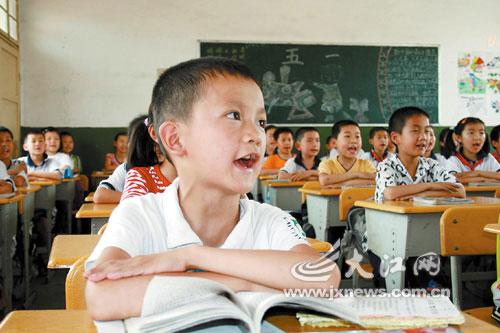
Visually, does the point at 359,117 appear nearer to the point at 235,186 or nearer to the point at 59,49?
the point at 59,49

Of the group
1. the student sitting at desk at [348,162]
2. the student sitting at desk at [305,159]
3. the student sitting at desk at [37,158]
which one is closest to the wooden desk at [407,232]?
the student sitting at desk at [348,162]

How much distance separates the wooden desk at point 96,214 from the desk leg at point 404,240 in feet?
4.42


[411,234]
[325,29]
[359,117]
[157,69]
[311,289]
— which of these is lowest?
[411,234]

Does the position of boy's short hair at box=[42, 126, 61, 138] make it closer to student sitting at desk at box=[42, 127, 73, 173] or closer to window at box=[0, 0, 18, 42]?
student sitting at desk at box=[42, 127, 73, 173]

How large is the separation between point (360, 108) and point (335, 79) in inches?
21.9

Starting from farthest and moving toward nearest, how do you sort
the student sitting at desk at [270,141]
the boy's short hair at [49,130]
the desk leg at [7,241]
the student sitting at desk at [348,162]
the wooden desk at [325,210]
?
the student sitting at desk at [270,141]
the boy's short hair at [49,130]
the student sitting at desk at [348,162]
the wooden desk at [325,210]
the desk leg at [7,241]

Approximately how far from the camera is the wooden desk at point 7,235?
9.70ft

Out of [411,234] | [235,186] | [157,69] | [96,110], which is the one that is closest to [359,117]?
[157,69]

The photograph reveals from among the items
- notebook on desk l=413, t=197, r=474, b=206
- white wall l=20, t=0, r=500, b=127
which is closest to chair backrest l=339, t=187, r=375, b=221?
notebook on desk l=413, t=197, r=474, b=206

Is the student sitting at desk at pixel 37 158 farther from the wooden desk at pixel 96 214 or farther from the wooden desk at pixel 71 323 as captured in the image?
the wooden desk at pixel 71 323

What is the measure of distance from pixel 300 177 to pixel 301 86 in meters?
3.08

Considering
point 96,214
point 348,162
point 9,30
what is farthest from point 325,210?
point 9,30

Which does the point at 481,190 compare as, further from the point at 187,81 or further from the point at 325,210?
the point at 187,81

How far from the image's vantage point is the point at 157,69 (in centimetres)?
754
